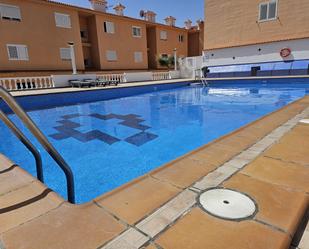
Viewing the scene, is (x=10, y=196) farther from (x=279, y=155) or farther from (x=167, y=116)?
(x=167, y=116)

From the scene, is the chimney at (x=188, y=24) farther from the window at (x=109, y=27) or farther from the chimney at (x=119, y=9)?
the window at (x=109, y=27)

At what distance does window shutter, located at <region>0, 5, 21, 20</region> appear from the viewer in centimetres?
1444

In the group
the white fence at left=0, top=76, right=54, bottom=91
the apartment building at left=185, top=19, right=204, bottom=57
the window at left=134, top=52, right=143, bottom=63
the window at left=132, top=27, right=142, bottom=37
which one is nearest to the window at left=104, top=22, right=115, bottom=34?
the window at left=132, top=27, right=142, bottom=37

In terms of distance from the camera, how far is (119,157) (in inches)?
159

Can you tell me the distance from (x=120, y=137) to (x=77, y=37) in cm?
1616

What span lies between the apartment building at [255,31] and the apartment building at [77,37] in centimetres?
699

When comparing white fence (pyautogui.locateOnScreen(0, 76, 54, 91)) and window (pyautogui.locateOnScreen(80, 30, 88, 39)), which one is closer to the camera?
white fence (pyautogui.locateOnScreen(0, 76, 54, 91))

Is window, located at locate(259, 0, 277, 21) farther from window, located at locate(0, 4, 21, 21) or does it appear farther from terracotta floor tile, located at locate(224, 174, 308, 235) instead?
terracotta floor tile, located at locate(224, 174, 308, 235)

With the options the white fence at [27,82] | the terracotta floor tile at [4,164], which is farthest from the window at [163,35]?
the terracotta floor tile at [4,164]

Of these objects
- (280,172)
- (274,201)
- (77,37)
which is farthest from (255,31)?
(274,201)

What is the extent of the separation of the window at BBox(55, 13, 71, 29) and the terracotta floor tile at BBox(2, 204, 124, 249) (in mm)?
19025

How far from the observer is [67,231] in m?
1.26

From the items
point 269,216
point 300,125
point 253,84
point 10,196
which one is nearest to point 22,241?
point 10,196

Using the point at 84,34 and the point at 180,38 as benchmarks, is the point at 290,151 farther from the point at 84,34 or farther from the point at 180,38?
the point at 180,38
